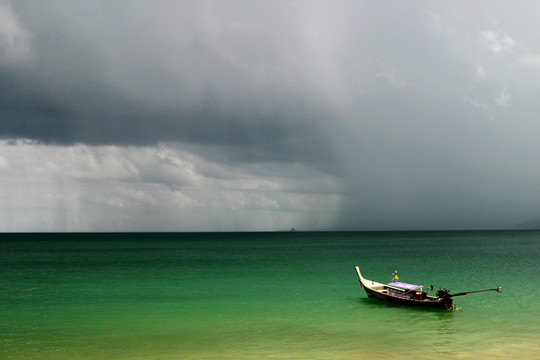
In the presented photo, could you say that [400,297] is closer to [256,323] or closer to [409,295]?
[409,295]

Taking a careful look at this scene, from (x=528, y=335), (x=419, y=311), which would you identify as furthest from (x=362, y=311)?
(x=528, y=335)

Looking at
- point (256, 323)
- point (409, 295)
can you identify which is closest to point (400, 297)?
point (409, 295)

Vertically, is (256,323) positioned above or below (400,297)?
below

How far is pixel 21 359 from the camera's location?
21625 mm

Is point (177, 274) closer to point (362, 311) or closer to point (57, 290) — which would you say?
point (57, 290)

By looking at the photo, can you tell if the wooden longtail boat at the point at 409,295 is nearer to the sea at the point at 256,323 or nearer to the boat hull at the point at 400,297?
the boat hull at the point at 400,297

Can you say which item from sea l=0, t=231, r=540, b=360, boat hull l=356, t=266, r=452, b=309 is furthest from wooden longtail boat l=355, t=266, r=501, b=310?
sea l=0, t=231, r=540, b=360

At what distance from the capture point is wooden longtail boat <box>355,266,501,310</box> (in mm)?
33500

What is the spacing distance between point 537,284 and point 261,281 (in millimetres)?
31025

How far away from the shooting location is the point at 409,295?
1412 inches

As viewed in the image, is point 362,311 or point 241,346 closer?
point 241,346

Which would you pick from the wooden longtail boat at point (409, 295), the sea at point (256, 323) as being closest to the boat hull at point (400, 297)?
the wooden longtail boat at point (409, 295)

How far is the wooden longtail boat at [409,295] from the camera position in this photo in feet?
110

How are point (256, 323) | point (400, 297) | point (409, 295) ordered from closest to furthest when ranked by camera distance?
point (256, 323) < point (400, 297) < point (409, 295)
